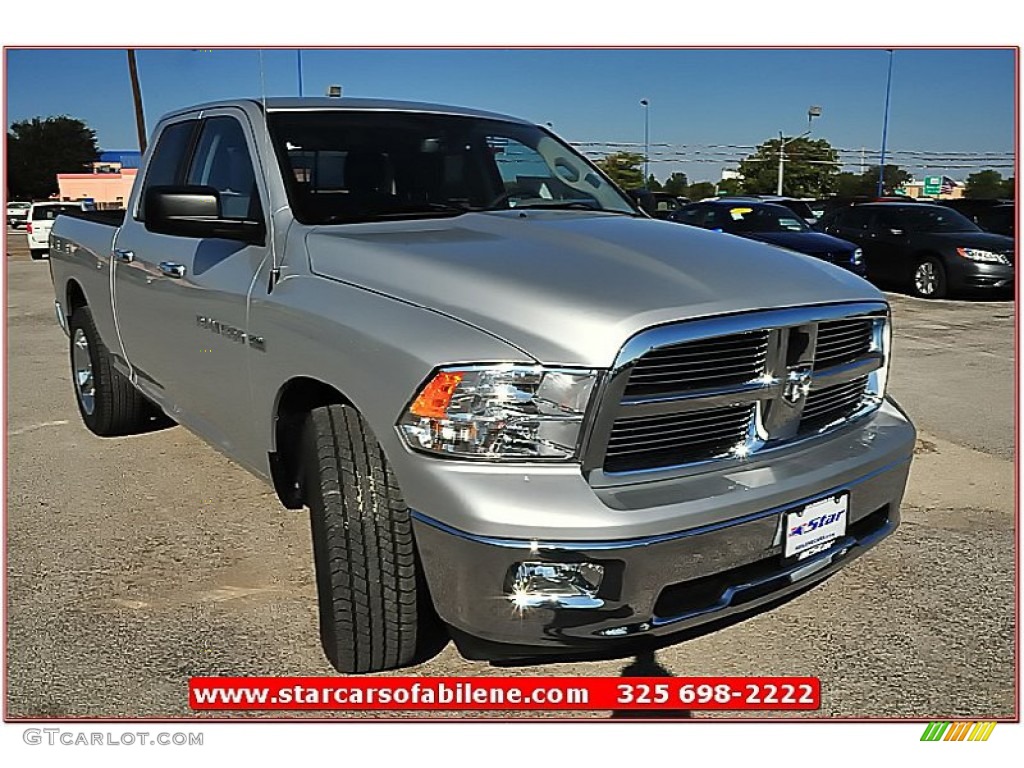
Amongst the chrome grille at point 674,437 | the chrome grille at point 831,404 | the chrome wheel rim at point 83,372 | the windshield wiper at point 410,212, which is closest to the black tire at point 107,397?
the chrome wheel rim at point 83,372

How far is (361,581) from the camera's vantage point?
107 inches

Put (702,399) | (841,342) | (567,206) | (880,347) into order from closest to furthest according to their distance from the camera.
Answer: (702,399) → (841,342) → (880,347) → (567,206)

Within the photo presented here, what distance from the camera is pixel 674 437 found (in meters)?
2.57

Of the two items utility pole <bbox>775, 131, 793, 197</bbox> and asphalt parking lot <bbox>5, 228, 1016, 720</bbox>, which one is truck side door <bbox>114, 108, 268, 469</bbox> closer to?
asphalt parking lot <bbox>5, 228, 1016, 720</bbox>

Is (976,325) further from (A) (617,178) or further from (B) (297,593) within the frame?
(B) (297,593)

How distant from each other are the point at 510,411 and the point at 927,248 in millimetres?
12377

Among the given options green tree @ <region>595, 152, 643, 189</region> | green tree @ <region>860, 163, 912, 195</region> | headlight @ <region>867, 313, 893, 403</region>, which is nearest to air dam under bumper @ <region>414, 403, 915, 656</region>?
headlight @ <region>867, 313, 893, 403</region>

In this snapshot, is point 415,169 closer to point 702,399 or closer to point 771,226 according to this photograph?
point 702,399

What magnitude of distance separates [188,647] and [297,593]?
455mm

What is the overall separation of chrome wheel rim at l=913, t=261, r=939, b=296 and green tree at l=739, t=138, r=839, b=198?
180cm

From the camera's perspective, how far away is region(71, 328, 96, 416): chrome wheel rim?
558 centimetres

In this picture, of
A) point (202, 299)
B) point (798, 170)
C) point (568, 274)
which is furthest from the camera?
point (798, 170)

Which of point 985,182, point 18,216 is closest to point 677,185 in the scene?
point 985,182

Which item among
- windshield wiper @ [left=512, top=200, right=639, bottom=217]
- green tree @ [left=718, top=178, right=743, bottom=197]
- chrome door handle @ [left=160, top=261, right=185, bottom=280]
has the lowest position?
green tree @ [left=718, top=178, right=743, bottom=197]
